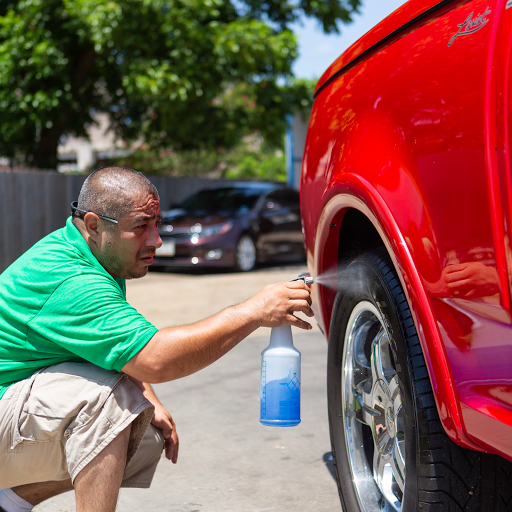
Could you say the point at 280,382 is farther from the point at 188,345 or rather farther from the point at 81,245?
the point at 81,245

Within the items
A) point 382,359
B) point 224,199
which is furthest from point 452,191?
point 224,199

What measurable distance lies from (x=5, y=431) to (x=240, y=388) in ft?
7.62

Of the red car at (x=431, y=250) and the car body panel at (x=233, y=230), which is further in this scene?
the car body panel at (x=233, y=230)

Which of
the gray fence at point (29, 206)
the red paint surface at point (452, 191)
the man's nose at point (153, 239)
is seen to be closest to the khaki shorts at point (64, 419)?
the man's nose at point (153, 239)

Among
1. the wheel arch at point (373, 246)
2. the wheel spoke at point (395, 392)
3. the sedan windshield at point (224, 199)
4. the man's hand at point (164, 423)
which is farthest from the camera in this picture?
the sedan windshield at point (224, 199)

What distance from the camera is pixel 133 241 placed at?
2148 millimetres

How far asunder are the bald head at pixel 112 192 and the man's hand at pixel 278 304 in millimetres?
498

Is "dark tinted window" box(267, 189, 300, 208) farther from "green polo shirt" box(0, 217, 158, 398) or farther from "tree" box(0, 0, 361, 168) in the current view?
"green polo shirt" box(0, 217, 158, 398)

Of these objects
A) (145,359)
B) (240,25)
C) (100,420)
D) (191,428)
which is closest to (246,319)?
(145,359)

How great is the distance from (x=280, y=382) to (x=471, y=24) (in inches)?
47.7

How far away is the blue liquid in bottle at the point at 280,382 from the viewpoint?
215 centimetres

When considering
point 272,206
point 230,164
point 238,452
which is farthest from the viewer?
point 230,164

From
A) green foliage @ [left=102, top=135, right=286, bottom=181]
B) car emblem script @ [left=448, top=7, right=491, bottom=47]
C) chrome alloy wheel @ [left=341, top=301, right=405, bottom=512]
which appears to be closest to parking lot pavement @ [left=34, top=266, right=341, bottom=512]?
chrome alloy wheel @ [left=341, top=301, right=405, bottom=512]

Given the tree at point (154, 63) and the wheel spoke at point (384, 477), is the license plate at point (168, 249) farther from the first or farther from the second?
the wheel spoke at point (384, 477)
